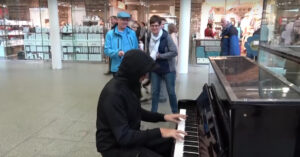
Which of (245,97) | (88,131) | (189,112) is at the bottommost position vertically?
(88,131)

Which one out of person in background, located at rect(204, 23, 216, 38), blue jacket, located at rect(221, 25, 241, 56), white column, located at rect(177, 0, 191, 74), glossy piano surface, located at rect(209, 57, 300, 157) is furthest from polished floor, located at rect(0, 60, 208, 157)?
person in background, located at rect(204, 23, 216, 38)

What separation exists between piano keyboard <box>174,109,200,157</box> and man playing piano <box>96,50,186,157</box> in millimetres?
57

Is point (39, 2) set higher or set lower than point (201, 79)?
higher

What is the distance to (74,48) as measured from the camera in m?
10.2

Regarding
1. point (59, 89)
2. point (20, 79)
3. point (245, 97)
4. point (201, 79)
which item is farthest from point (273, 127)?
point (20, 79)

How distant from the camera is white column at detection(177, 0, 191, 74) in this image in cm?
741

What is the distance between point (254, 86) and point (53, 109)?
3753 mm

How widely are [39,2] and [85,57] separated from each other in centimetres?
308

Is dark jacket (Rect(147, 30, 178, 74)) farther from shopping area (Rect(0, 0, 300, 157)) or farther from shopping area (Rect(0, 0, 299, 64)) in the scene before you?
shopping area (Rect(0, 0, 299, 64))

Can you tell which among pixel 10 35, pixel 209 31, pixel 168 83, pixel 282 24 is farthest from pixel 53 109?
pixel 10 35

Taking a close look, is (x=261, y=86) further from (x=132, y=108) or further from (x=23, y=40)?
(x=23, y=40)

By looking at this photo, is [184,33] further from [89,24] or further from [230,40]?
[89,24]

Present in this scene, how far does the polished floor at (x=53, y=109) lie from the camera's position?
9.98 ft

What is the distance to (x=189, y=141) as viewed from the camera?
1589mm
